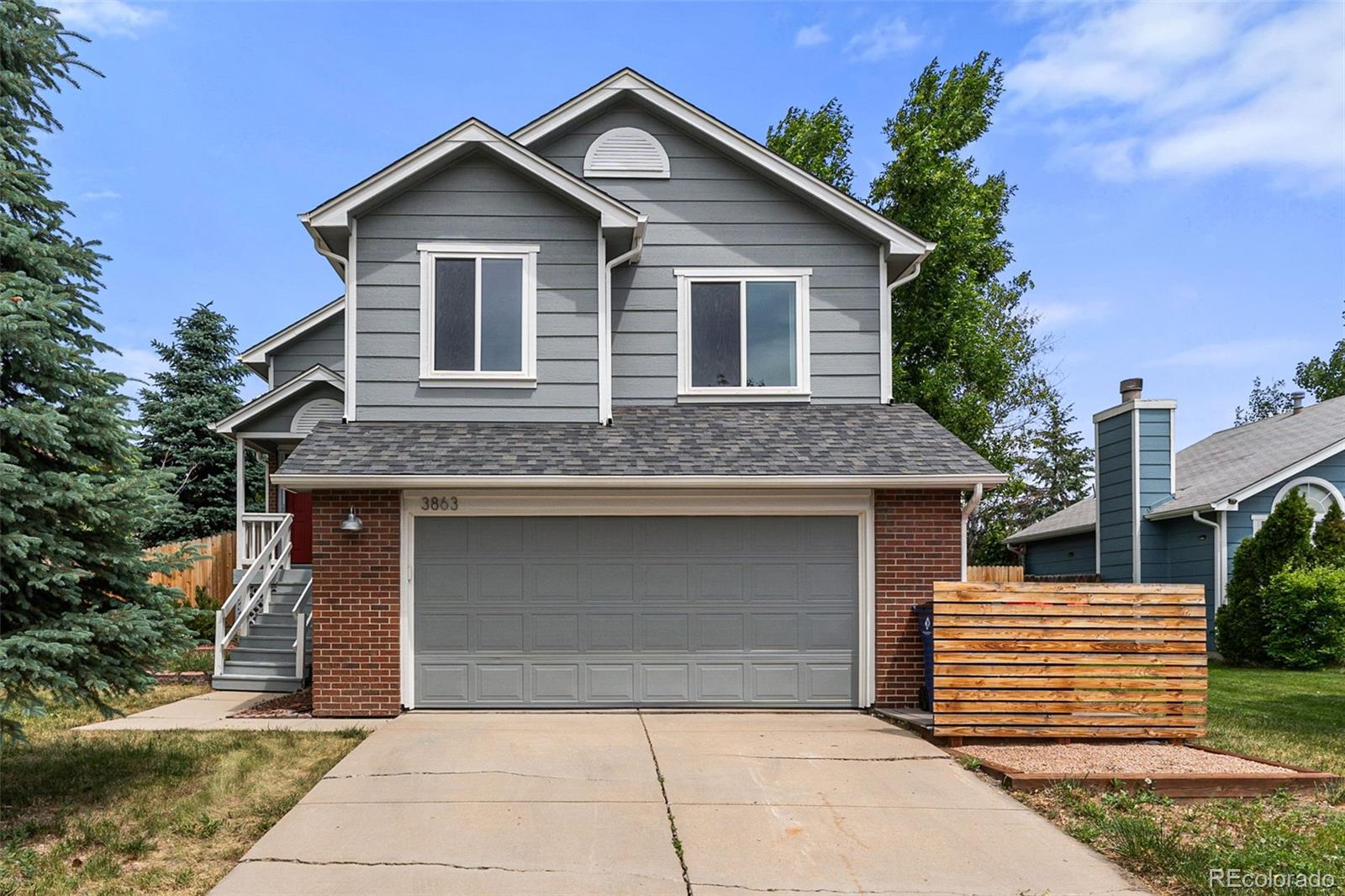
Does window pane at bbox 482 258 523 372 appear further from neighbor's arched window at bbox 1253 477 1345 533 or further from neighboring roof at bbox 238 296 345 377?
neighbor's arched window at bbox 1253 477 1345 533

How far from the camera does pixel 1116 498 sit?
18.9 meters

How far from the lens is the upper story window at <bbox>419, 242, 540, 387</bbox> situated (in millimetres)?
10773

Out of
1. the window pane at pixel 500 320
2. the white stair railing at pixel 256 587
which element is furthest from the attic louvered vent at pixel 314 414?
the window pane at pixel 500 320

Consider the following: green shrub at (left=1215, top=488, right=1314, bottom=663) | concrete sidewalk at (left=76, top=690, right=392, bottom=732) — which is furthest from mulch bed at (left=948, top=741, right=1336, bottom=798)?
green shrub at (left=1215, top=488, right=1314, bottom=663)

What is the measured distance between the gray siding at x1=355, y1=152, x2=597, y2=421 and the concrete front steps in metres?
2.97

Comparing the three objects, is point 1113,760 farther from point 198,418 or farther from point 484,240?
point 198,418

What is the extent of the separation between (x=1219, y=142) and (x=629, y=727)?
14920 mm

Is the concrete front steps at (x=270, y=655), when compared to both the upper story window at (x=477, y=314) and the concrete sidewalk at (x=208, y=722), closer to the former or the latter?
the concrete sidewalk at (x=208, y=722)

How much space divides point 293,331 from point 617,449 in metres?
8.09

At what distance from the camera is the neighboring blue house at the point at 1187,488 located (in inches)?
643

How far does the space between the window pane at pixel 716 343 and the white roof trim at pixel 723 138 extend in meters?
1.63

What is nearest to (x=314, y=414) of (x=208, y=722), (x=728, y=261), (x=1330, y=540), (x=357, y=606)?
(x=357, y=606)

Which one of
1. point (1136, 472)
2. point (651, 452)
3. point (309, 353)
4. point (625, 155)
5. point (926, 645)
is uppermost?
point (625, 155)

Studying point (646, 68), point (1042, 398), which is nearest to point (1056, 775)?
point (646, 68)
